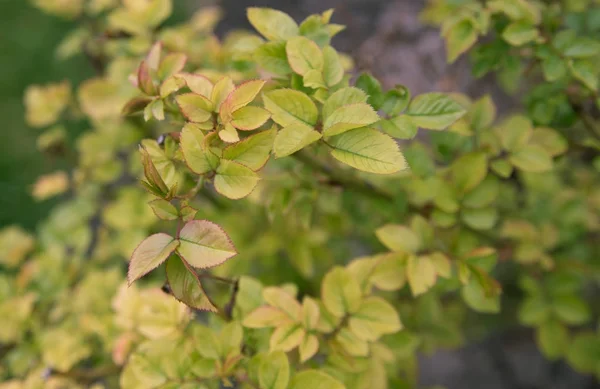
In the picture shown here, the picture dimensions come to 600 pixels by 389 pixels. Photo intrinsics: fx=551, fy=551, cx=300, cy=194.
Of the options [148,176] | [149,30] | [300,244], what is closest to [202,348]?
[148,176]

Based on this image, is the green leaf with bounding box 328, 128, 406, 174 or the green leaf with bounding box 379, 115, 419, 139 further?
the green leaf with bounding box 379, 115, 419, 139

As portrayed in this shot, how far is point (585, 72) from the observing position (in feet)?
3.54

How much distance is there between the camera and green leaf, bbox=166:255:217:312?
748 millimetres

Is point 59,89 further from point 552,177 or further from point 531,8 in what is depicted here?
point 552,177

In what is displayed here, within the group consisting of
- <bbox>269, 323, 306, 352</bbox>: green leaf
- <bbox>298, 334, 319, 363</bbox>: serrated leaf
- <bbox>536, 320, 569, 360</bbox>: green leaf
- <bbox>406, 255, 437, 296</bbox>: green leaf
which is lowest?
<bbox>536, 320, 569, 360</bbox>: green leaf

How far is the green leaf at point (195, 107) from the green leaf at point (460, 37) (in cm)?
56

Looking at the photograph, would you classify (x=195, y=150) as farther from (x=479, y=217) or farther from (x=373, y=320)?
(x=479, y=217)

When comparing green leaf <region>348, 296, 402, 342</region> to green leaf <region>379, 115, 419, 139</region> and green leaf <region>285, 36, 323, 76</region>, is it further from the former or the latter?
green leaf <region>285, 36, 323, 76</region>

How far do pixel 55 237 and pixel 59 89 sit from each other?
0.45 m

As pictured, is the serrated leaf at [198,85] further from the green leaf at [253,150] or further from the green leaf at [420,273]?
the green leaf at [420,273]

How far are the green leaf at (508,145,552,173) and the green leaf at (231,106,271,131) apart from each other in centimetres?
58

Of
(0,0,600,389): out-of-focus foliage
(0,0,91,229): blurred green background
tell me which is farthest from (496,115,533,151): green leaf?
(0,0,91,229): blurred green background

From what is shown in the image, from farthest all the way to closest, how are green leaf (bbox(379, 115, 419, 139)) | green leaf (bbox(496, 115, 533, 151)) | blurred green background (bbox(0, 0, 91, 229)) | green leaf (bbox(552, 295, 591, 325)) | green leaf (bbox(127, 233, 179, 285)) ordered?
blurred green background (bbox(0, 0, 91, 229)) → green leaf (bbox(552, 295, 591, 325)) → green leaf (bbox(496, 115, 533, 151)) → green leaf (bbox(379, 115, 419, 139)) → green leaf (bbox(127, 233, 179, 285))

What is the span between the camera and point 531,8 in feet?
3.68
